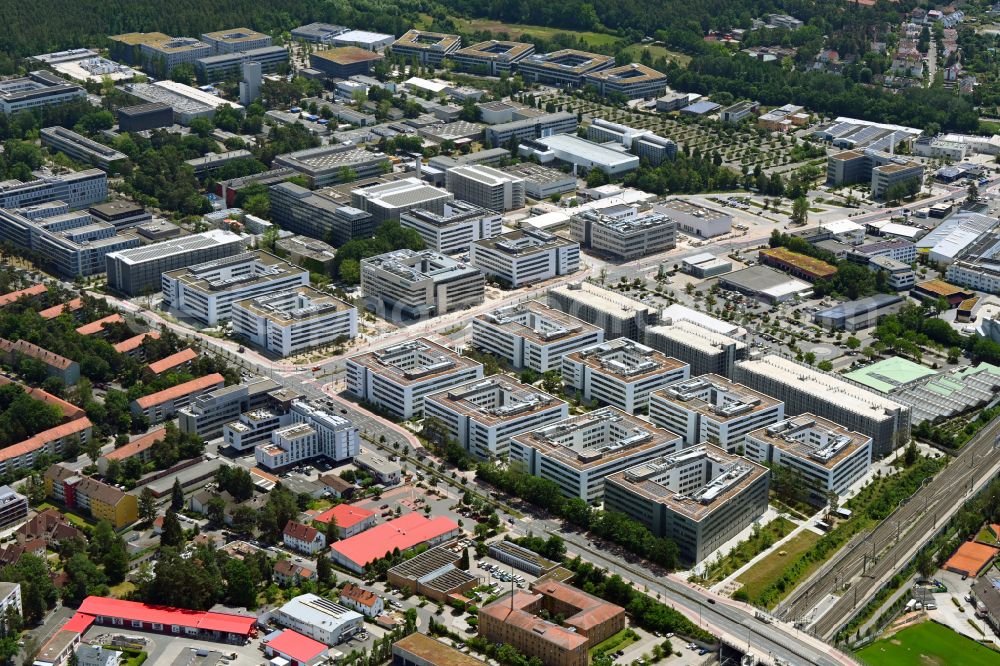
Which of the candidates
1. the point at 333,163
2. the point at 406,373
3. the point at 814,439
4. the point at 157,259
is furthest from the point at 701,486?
the point at 333,163

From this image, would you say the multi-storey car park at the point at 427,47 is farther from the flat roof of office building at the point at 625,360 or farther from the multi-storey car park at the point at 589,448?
the multi-storey car park at the point at 589,448

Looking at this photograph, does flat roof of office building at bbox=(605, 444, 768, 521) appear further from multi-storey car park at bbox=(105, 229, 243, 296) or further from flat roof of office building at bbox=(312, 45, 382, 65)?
flat roof of office building at bbox=(312, 45, 382, 65)

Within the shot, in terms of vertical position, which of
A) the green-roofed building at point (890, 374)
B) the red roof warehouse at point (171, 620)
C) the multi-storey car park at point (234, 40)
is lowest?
the red roof warehouse at point (171, 620)

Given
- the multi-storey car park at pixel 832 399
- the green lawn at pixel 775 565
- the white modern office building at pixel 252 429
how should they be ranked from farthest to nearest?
1. the multi-storey car park at pixel 832 399
2. the white modern office building at pixel 252 429
3. the green lawn at pixel 775 565

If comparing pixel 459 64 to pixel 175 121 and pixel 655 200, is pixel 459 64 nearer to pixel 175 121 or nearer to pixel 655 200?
pixel 175 121

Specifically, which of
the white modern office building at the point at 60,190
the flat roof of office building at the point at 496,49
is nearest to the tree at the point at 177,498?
the white modern office building at the point at 60,190

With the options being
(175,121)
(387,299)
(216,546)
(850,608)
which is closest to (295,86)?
(175,121)
